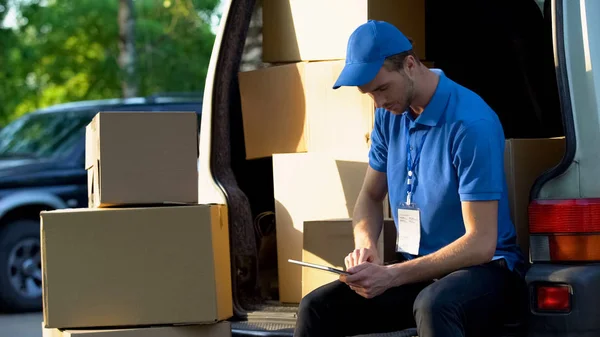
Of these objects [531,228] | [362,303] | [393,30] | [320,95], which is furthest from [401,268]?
[320,95]

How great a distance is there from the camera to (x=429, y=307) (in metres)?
3.25

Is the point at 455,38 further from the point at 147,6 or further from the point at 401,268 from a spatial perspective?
the point at 147,6

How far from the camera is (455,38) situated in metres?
5.25

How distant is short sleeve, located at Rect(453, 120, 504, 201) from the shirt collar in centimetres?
11

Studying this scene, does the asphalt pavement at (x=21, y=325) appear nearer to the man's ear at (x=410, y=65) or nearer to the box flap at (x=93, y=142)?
the box flap at (x=93, y=142)

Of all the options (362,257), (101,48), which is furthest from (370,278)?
(101,48)

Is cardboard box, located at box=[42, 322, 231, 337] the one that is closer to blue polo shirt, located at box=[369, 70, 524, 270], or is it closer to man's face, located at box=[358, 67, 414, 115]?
blue polo shirt, located at box=[369, 70, 524, 270]

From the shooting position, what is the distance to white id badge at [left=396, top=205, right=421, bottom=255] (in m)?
3.61

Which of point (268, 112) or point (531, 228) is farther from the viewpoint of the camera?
point (268, 112)

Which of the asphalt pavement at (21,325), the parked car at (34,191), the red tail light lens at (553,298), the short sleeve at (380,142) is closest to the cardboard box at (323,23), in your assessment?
the short sleeve at (380,142)

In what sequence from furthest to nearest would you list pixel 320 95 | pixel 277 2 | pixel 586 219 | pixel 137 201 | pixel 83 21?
pixel 83 21 → pixel 277 2 → pixel 320 95 → pixel 137 201 → pixel 586 219

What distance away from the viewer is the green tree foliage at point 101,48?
18000 mm

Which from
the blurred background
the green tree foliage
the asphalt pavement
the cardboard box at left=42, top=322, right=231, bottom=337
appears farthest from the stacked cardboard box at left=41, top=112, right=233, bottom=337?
the green tree foliage

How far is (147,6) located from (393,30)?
16472 mm
